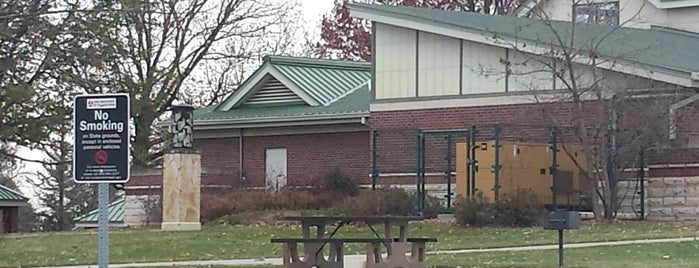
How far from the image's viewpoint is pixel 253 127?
3862cm

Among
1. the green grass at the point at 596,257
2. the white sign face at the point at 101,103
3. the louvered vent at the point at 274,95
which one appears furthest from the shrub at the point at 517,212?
the white sign face at the point at 101,103

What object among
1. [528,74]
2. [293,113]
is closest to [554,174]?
[528,74]

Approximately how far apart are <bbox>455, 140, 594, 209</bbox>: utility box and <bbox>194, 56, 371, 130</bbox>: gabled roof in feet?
23.5

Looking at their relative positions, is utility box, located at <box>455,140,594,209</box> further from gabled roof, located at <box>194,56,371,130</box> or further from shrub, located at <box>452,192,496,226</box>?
gabled roof, located at <box>194,56,371,130</box>

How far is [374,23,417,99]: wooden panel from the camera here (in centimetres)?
3400

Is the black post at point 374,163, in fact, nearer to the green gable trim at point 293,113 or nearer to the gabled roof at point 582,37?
the green gable trim at point 293,113

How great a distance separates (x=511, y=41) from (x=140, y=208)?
1116 centimetres

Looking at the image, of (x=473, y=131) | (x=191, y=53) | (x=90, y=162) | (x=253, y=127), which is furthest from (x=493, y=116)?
(x=90, y=162)

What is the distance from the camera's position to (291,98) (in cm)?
3869

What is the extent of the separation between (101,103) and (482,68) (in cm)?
2270

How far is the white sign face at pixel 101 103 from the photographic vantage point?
10398mm

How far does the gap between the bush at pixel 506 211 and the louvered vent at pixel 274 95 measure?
40.3ft

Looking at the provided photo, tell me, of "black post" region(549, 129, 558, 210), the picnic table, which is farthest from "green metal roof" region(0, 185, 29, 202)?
the picnic table

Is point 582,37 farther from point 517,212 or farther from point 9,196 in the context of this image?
point 9,196
